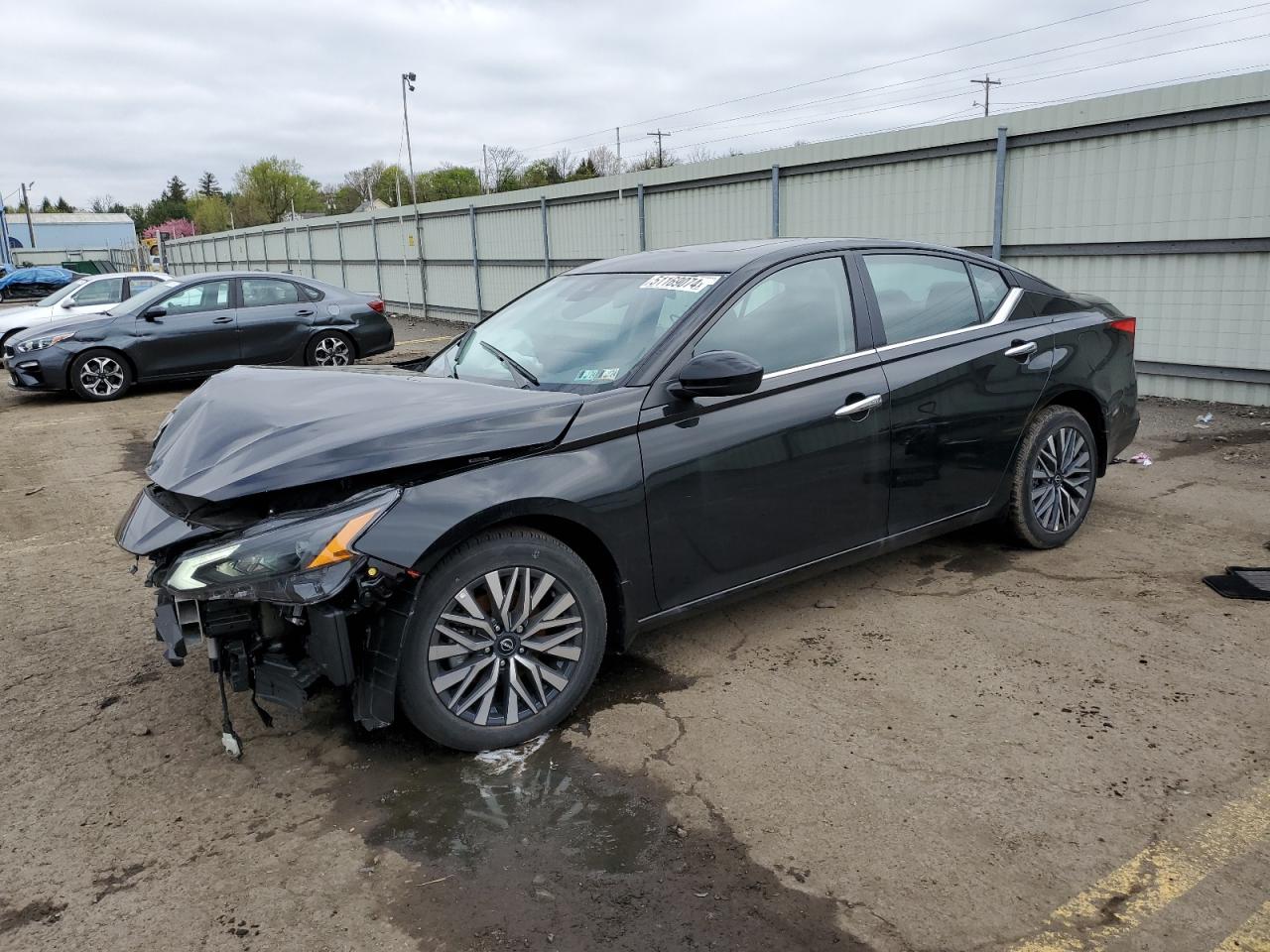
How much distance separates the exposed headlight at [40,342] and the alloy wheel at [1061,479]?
37.0ft

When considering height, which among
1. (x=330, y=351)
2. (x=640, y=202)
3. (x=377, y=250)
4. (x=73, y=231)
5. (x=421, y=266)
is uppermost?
(x=73, y=231)

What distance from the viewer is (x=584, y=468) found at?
11.0ft

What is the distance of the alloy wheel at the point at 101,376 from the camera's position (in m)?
11.8

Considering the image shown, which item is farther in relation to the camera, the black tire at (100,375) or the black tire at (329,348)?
the black tire at (329,348)

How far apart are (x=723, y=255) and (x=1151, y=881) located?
282 centimetres

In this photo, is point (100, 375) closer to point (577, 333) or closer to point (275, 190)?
point (577, 333)

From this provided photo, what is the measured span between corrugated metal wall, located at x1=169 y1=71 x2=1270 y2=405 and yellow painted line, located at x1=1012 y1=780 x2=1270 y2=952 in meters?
7.38

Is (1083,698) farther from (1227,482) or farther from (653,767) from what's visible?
(1227,482)

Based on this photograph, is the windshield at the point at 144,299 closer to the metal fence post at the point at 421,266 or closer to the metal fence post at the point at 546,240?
the metal fence post at the point at 546,240

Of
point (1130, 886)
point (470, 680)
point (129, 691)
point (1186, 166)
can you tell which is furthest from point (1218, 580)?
point (1186, 166)

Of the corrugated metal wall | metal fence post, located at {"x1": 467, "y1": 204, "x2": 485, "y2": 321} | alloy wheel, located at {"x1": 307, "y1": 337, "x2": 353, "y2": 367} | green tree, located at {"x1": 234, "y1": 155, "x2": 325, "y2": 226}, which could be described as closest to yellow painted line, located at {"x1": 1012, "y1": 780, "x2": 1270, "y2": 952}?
the corrugated metal wall

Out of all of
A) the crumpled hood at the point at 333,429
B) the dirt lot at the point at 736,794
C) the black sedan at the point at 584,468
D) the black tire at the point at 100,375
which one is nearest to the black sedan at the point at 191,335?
the black tire at the point at 100,375

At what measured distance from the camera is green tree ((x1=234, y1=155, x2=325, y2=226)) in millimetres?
98125

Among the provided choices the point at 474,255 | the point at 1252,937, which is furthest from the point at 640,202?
the point at 1252,937
